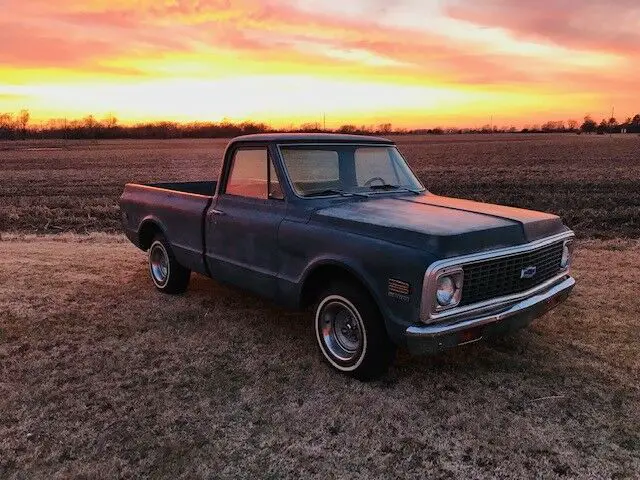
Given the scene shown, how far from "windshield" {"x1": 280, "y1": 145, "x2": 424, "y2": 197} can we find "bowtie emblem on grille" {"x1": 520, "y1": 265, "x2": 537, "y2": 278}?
1593 millimetres

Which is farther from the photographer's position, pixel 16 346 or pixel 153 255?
pixel 153 255

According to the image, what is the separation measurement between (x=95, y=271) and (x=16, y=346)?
2.63m

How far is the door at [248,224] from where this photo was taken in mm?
4895

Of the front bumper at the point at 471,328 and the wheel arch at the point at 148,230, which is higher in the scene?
the wheel arch at the point at 148,230

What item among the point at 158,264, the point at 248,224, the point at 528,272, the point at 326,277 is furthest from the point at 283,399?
the point at 158,264

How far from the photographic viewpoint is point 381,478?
3.17 m

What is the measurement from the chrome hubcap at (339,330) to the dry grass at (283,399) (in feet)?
0.66

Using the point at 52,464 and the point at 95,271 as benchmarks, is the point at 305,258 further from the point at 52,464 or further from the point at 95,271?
the point at 95,271

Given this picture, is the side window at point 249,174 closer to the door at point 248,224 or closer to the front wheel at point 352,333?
the door at point 248,224

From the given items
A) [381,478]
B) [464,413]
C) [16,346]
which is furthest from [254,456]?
[16,346]

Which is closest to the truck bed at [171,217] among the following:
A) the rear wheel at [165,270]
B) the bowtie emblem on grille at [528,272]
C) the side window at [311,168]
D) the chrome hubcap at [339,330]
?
the rear wheel at [165,270]

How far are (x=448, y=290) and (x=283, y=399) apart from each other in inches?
56.3

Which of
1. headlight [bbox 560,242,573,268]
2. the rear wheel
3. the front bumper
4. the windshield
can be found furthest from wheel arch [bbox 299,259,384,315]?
the rear wheel

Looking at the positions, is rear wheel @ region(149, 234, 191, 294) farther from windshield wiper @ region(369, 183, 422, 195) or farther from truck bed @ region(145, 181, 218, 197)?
windshield wiper @ region(369, 183, 422, 195)
